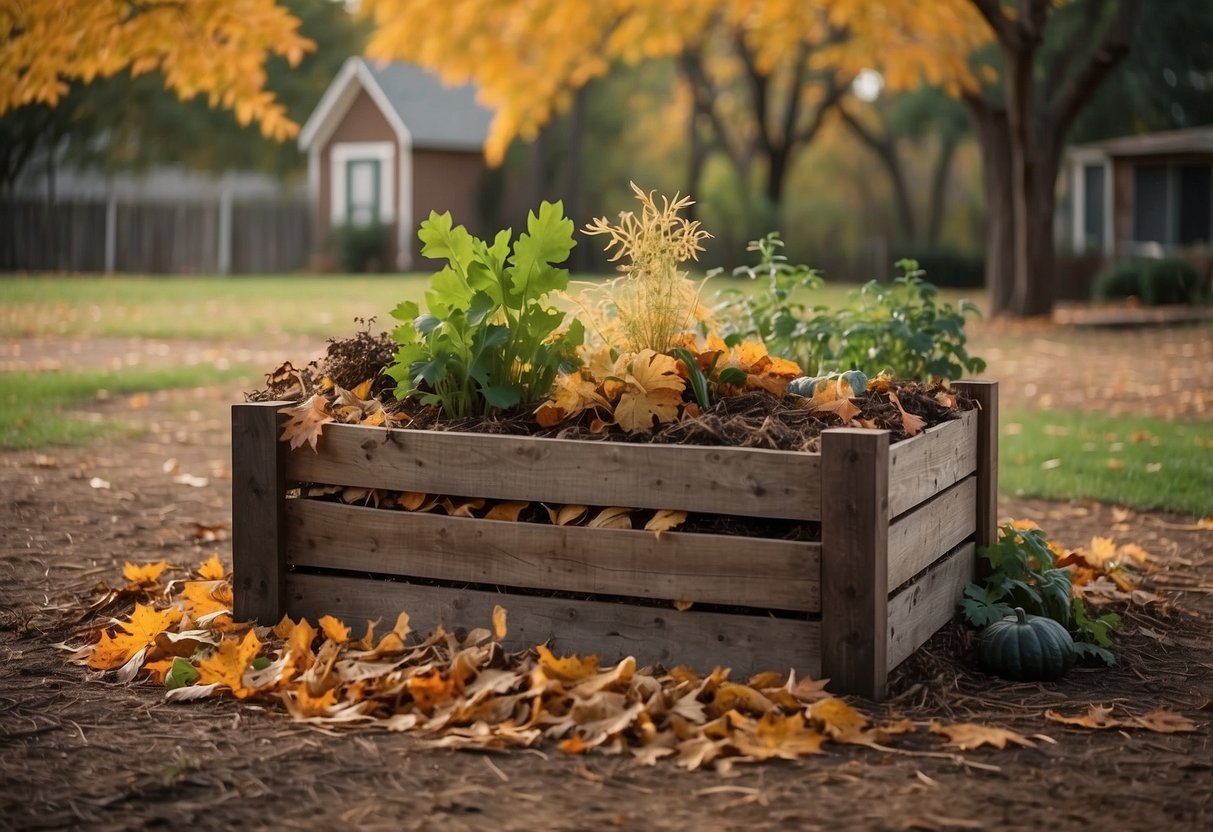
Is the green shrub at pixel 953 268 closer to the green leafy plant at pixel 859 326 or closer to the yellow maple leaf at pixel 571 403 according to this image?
the green leafy plant at pixel 859 326

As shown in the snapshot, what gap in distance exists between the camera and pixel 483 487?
3.96 m

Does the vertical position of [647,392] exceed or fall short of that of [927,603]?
it exceeds it

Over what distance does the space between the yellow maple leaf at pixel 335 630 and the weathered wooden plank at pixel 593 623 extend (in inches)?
4.7

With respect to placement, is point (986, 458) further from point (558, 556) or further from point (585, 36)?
point (585, 36)

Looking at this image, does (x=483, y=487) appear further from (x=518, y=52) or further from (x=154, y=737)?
(x=518, y=52)

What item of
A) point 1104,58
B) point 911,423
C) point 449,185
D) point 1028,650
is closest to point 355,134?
point 449,185

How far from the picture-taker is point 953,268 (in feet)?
92.7

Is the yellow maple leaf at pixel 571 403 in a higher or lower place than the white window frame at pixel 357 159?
lower

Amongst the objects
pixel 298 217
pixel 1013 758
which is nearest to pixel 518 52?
pixel 1013 758

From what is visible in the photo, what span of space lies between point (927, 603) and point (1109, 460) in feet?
13.7

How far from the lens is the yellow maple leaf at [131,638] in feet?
13.1

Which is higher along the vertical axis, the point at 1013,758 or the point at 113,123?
the point at 113,123

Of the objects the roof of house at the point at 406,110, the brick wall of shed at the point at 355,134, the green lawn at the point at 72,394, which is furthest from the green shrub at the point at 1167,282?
the brick wall of shed at the point at 355,134

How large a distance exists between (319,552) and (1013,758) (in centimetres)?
207
